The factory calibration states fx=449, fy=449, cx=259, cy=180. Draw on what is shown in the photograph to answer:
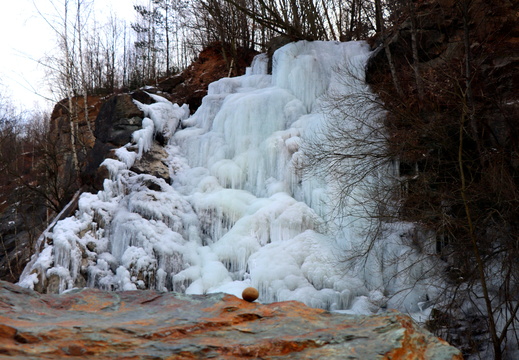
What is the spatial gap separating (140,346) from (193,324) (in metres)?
0.34

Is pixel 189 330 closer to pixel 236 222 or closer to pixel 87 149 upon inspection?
pixel 236 222

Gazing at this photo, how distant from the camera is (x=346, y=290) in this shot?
6699mm

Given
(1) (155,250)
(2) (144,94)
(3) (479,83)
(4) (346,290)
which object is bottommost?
(4) (346,290)

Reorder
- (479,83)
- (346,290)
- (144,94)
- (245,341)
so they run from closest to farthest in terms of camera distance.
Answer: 1. (245,341)
2. (346,290)
3. (479,83)
4. (144,94)

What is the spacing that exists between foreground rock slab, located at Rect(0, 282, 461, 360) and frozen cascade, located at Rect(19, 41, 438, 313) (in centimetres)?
432

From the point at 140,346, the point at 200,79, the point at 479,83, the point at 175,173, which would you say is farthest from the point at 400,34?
the point at 140,346

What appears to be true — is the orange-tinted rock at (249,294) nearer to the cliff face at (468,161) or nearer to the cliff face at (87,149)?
the cliff face at (468,161)

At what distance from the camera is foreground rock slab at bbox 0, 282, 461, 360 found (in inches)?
67.9

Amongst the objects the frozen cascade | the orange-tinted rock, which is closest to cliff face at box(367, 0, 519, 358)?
the frozen cascade

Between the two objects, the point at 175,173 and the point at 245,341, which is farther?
the point at 175,173

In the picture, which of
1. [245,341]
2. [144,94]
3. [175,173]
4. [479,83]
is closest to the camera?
[245,341]

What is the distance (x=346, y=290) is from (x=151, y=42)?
19.7 m

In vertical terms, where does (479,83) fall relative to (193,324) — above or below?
above

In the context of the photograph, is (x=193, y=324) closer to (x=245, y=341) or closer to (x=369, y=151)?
(x=245, y=341)
